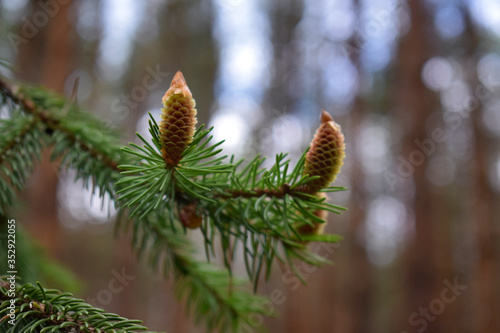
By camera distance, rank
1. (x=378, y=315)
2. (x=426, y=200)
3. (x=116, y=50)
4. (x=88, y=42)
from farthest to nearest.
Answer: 1. (x=378, y=315)
2. (x=116, y=50)
3. (x=88, y=42)
4. (x=426, y=200)

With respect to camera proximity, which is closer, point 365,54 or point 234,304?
point 234,304

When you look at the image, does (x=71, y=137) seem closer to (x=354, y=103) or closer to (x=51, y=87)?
(x=51, y=87)

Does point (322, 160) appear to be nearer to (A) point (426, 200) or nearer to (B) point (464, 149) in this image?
(A) point (426, 200)

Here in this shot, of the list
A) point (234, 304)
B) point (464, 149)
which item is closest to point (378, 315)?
point (464, 149)

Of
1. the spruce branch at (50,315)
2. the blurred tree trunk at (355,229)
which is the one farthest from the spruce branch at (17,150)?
the blurred tree trunk at (355,229)

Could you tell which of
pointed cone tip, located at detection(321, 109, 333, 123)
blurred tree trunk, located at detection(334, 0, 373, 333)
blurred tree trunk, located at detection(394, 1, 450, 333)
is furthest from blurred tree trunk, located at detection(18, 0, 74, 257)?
blurred tree trunk, located at detection(334, 0, 373, 333)

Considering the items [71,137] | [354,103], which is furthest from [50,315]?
[354,103]
